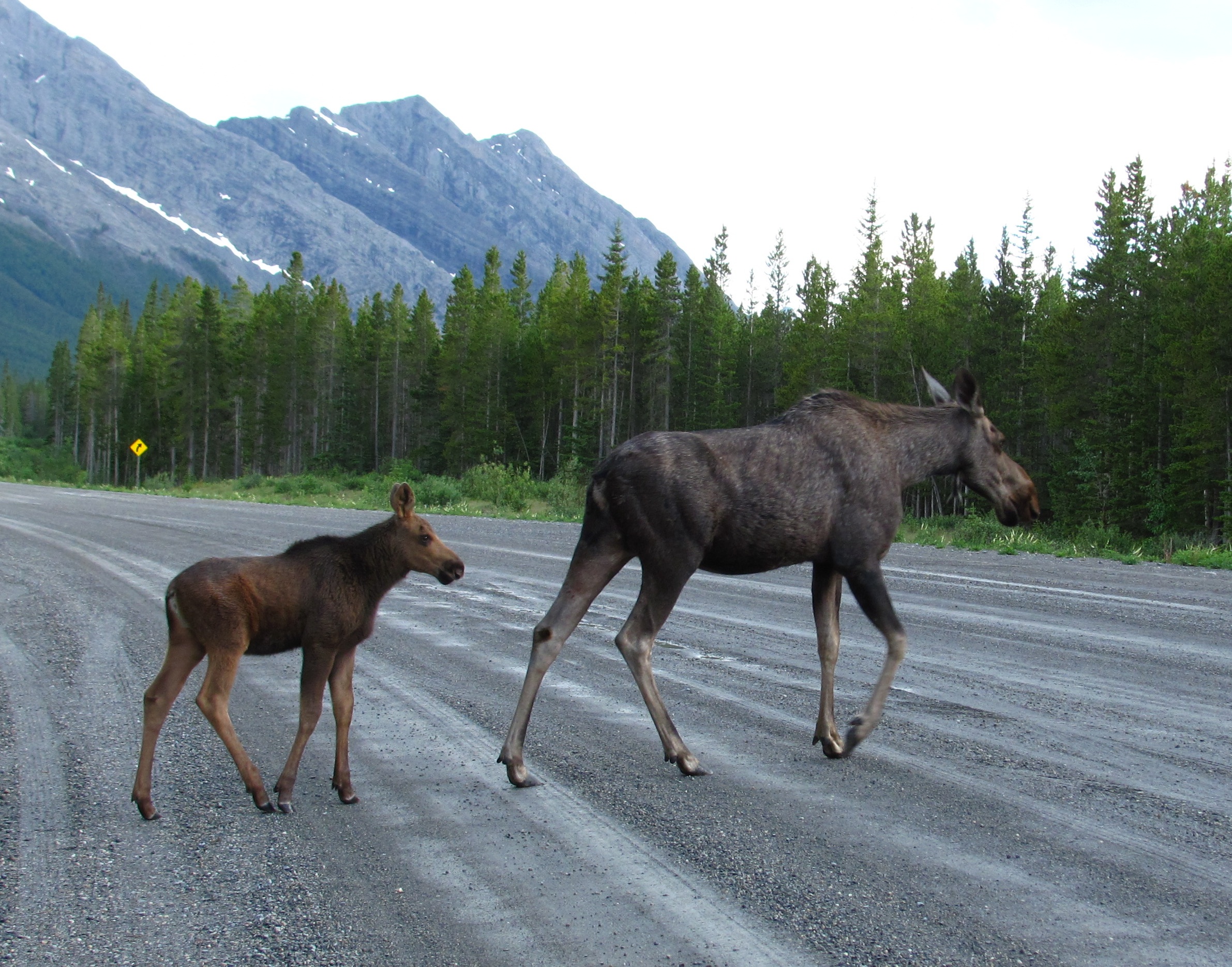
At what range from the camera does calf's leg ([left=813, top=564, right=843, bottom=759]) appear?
4902 millimetres

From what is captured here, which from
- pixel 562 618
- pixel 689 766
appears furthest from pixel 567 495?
pixel 689 766

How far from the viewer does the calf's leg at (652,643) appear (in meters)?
4.57

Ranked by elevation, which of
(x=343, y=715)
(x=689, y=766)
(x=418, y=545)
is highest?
(x=418, y=545)

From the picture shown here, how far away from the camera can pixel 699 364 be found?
229ft

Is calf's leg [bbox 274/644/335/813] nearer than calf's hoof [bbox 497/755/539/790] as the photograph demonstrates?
Yes

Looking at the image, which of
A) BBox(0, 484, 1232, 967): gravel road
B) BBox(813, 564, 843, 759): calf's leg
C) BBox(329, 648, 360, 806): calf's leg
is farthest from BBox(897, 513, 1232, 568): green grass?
BBox(329, 648, 360, 806): calf's leg

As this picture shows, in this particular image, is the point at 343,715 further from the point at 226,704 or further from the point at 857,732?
the point at 857,732

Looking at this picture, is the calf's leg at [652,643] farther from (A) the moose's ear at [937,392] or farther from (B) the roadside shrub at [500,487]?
(B) the roadside shrub at [500,487]

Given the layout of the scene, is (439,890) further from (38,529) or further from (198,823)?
(38,529)

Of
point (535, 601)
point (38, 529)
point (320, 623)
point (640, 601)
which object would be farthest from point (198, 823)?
point (38, 529)

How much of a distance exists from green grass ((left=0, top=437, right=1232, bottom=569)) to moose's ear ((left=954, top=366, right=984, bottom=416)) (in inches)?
324

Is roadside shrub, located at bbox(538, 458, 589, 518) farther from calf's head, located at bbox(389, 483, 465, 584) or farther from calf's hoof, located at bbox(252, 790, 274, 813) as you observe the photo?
calf's hoof, located at bbox(252, 790, 274, 813)

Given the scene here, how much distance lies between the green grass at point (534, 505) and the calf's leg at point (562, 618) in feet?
26.3

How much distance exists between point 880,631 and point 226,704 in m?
2.95
